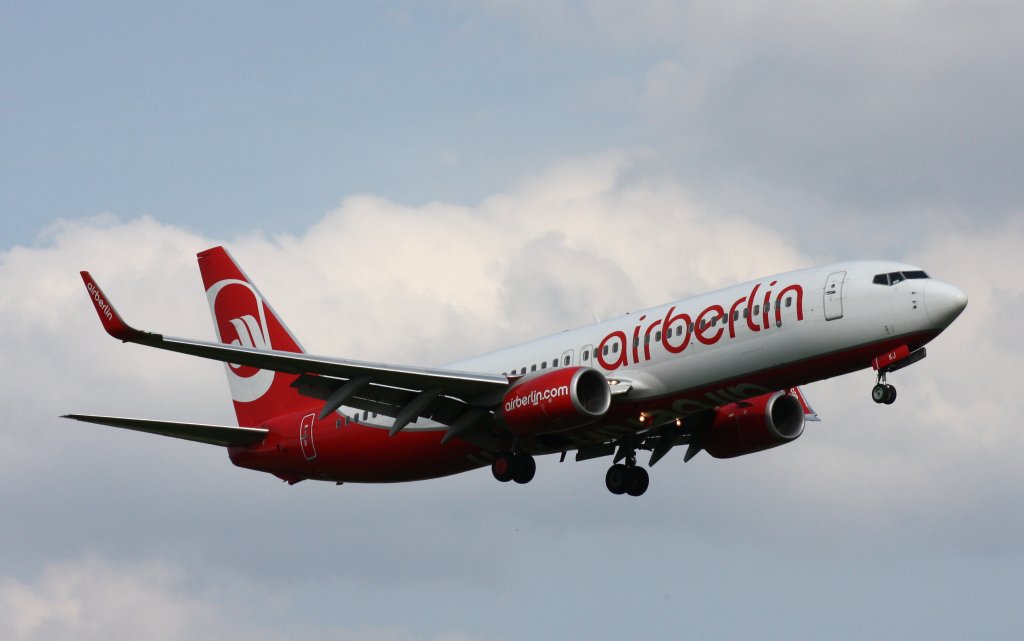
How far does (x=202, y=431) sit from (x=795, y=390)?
→ 706 inches

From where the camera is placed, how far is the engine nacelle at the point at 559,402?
43.2m

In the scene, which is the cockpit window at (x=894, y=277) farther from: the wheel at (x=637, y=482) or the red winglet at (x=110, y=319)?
the red winglet at (x=110, y=319)

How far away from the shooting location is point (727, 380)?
4322cm

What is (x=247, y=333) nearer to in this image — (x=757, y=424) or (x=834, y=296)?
(x=757, y=424)

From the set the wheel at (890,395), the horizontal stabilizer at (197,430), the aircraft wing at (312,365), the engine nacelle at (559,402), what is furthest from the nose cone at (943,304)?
the horizontal stabilizer at (197,430)

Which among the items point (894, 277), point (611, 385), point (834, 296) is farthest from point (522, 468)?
point (894, 277)

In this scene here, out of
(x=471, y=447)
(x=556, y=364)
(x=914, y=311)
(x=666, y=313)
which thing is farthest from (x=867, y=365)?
(x=471, y=447)

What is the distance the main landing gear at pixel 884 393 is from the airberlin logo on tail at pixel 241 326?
70.4 ft

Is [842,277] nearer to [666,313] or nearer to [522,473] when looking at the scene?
[666,313]

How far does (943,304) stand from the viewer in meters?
41.1

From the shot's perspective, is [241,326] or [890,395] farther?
[241,326]

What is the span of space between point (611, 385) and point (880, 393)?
698 centimetres

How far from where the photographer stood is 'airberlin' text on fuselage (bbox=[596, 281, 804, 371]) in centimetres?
4266

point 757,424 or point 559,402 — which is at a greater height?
point 757,424
